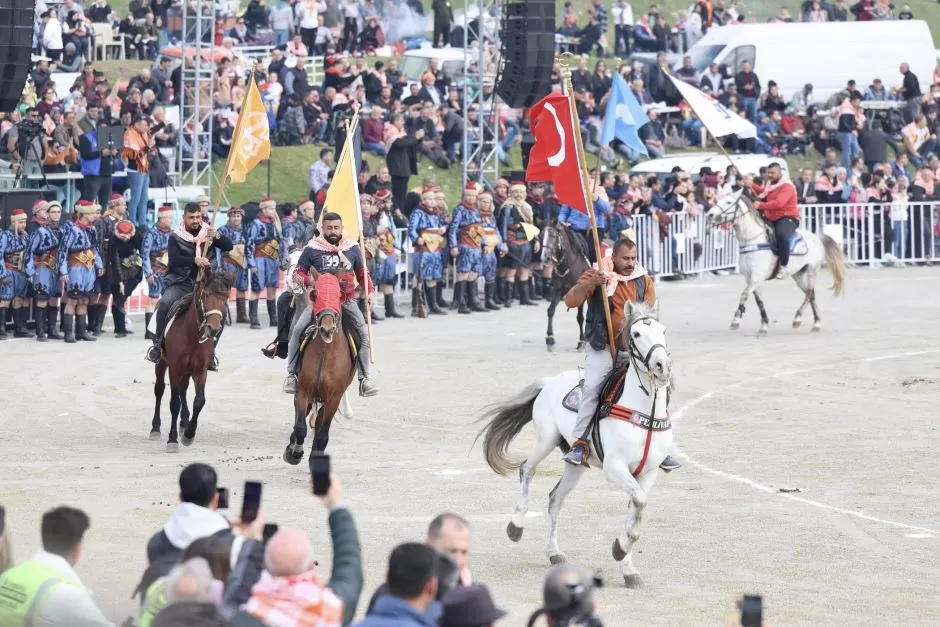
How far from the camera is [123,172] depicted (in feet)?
91.1

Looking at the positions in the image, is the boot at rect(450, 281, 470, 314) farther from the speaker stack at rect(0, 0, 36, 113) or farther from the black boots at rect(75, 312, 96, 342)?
the speaker stack at rect(0, 0, 36, 113)

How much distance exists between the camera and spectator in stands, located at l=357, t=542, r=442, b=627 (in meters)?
6.30

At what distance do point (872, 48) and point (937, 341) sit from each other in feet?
69.9

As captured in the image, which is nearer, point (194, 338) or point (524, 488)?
point (524, 488)

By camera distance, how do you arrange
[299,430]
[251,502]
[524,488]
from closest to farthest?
[251,502]
[524,488]
[299,430]

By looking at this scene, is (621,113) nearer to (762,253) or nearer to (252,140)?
(762,253)

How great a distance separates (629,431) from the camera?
37.5 feet

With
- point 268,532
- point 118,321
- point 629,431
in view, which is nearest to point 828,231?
point 118,321

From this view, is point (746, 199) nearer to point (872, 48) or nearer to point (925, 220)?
point (925, 220)

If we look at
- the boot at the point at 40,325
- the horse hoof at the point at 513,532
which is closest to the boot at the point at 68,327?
the boot at the point at 40,325

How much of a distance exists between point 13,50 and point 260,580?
1115 centimetres

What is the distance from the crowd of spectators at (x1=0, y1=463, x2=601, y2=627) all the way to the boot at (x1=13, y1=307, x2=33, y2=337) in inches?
650

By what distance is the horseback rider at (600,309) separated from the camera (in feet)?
38.7

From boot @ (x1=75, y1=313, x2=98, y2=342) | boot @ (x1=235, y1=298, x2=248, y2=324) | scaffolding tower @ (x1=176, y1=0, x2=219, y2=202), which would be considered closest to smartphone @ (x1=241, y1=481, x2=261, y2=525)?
boot @ (x1=75, y1=313, x2=98, y2=342)
